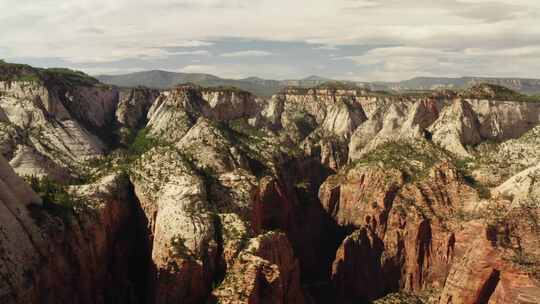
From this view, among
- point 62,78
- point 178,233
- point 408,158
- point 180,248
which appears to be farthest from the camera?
point 62,78

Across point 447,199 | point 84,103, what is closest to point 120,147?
point 84,103

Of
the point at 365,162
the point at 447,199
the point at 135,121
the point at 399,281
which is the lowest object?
the point at 399,281

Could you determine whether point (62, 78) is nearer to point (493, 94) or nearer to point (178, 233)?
point (178, 233)

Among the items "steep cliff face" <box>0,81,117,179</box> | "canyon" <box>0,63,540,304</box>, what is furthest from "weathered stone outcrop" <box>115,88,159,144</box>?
"steep cliff face" <box>0,81,117,179</box>

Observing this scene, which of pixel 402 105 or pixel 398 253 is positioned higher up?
pixel 402 105

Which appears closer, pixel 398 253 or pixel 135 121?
pixel 398 253

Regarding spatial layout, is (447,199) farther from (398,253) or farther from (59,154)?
(59,154)

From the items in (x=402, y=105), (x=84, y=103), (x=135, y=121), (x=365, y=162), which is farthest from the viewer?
(x=402, y=105)

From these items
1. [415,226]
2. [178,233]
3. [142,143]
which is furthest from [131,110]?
[178,233]
